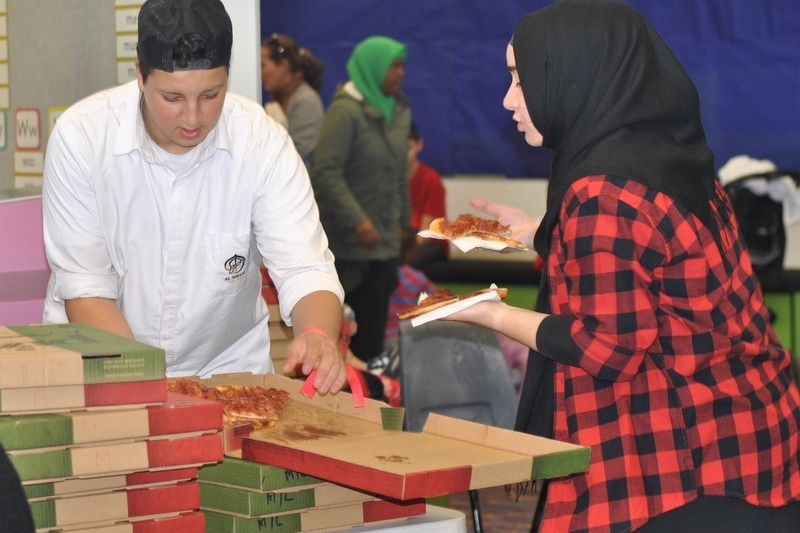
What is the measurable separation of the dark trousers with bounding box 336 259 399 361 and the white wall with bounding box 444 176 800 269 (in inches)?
33.7

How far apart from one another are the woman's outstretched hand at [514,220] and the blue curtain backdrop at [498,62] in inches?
131

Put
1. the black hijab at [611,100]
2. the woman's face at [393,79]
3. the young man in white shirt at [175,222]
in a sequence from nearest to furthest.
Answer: the black hijab at [611,100] < the young man in white shirt at [175,222] < the woman's face at [393,79]

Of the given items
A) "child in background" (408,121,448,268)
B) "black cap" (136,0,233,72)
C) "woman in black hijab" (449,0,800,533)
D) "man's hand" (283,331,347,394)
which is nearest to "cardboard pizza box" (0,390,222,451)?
"man's hand" (283,331,347,394)

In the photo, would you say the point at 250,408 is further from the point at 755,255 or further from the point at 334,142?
the point at 755,255

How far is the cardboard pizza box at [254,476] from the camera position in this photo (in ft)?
5.38

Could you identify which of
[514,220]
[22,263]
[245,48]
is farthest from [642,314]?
[22,263]

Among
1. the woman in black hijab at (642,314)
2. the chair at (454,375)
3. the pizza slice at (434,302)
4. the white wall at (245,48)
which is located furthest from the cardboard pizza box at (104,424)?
the chair at (454,375)

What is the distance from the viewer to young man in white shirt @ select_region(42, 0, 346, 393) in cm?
217

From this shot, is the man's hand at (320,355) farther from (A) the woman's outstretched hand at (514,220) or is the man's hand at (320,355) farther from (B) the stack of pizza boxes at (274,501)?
(A) the woman's outstretched hand at (514,220)

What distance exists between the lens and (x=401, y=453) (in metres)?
1.66

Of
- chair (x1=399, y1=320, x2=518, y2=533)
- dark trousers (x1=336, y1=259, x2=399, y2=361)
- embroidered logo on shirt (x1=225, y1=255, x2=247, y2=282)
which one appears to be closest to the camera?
embroidered logo on shirt (x1=225, y1=255, x2=247, y2=282)

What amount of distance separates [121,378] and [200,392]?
39cm

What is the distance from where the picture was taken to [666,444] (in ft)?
6.05

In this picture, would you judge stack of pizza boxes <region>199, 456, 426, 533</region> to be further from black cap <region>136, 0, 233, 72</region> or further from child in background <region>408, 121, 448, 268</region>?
child in background <region>408, 121, 448, 268</region>
